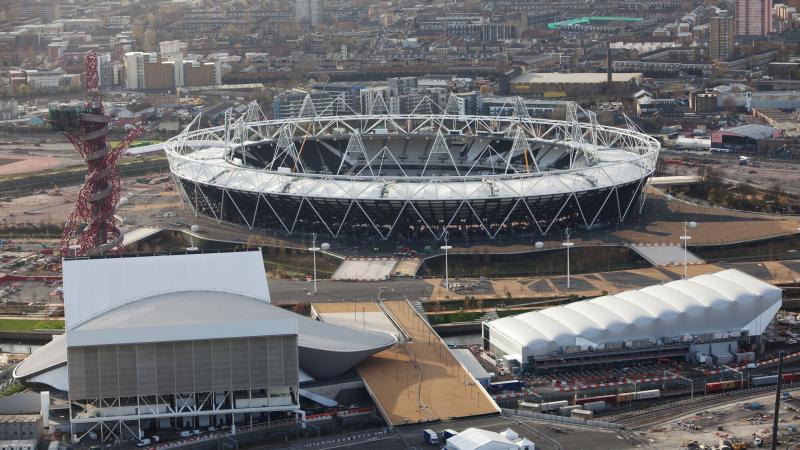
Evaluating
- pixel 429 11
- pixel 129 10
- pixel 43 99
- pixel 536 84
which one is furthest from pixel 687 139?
pixel 129 10

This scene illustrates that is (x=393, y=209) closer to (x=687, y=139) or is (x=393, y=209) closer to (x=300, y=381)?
(x=300, y=381)

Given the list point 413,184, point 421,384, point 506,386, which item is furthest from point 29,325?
point 506,386

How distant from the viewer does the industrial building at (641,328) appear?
35.8m

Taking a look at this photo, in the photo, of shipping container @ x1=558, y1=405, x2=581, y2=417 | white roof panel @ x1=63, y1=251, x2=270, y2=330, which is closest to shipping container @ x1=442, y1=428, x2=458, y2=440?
shipping container @ x1=558, y1=405, x2=581, y2=417

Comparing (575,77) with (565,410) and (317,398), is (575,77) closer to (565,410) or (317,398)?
(565,410)

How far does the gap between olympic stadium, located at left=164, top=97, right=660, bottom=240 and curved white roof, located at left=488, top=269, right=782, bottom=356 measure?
9133 millimetres

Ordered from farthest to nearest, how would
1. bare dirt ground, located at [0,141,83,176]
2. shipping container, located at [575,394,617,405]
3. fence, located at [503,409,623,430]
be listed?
bare dirt ground, located at [0,141,83,176]
shipping container, located at [575,394,617,405]
fence, located at [503,409,623,430]

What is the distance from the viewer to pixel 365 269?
145ft

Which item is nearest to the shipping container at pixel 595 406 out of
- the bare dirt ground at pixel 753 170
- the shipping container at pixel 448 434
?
the shipping container at pixel 448 434

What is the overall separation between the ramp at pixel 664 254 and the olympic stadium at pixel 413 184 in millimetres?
2724

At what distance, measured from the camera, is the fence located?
31.3m

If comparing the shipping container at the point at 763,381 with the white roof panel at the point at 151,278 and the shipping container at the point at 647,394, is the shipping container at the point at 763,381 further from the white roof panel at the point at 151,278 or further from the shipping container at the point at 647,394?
the white roof panel at the point at 151,278

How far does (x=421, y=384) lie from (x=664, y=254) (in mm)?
14164

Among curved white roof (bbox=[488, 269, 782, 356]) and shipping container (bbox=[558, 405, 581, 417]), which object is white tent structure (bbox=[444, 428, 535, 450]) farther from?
curved white roof (bbox=[488, 269, 782, 356])
